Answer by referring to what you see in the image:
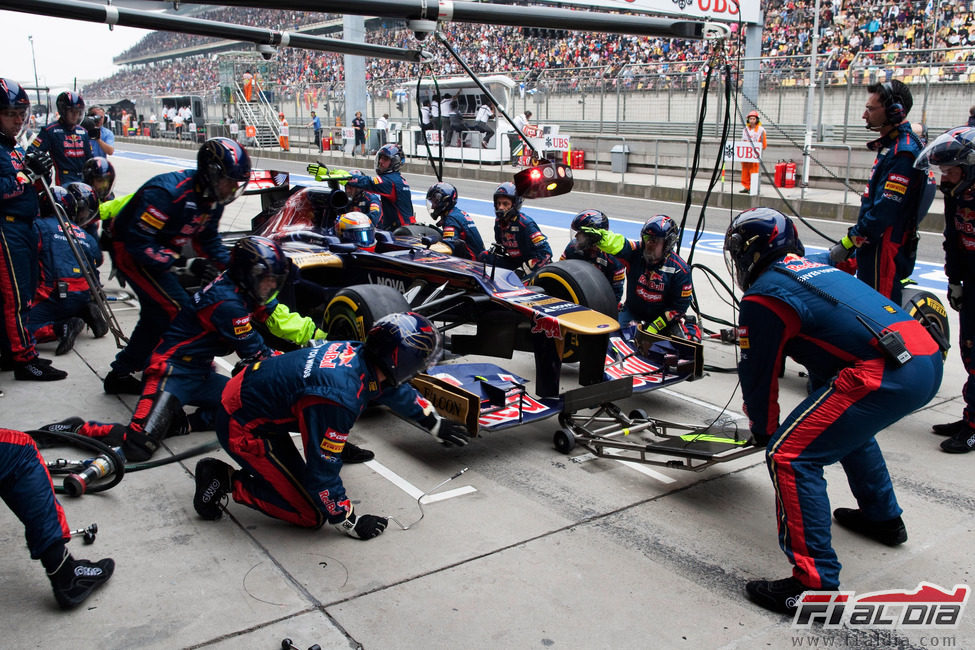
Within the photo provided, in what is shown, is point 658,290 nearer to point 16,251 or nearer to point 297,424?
point 297,424

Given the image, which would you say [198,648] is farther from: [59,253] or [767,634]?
[59,253]

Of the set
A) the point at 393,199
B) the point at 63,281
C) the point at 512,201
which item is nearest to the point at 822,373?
the point at 512,201

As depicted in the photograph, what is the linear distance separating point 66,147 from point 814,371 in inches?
370

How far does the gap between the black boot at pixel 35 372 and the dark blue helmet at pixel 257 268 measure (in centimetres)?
235

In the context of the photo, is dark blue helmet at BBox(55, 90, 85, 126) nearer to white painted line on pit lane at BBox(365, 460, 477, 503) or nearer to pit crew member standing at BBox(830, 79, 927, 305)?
white painted line on pit lane at BBox(365, 460, 477, 503)

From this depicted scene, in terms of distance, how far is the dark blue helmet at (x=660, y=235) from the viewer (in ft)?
21.3

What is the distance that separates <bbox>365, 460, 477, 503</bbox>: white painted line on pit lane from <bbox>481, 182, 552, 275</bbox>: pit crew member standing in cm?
336

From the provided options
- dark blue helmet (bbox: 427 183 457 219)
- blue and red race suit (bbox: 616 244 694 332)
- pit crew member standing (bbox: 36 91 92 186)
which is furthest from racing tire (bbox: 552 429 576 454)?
pit crew member standing (bbox: 36 91 92 186)

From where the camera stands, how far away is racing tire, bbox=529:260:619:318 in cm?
640

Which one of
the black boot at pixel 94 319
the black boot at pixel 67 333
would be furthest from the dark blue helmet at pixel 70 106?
the black boot at pixel 67 333

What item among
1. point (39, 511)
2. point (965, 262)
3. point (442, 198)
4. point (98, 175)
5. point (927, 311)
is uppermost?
point (98, 175)

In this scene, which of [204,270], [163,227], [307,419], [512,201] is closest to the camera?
[307,419]

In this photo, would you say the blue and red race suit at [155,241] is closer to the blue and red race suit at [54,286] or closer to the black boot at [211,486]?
the blue and red race suit at [54,286]

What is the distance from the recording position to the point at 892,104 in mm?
6020
